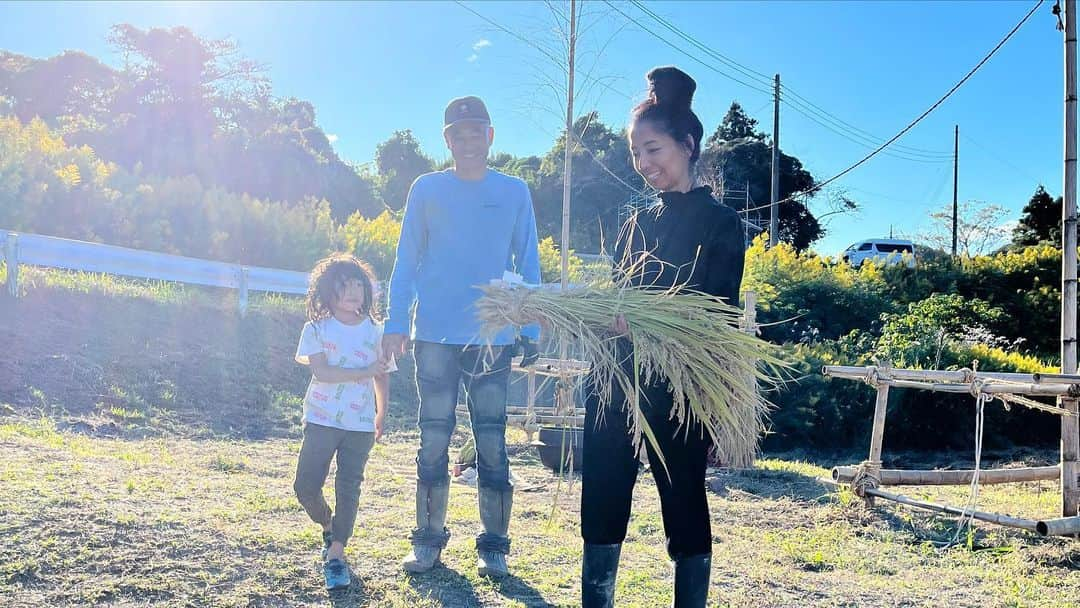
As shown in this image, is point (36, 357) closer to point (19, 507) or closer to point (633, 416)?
point (19, 507)

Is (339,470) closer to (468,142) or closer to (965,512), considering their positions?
(468,142)

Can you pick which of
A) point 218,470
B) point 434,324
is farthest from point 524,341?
point 218,470

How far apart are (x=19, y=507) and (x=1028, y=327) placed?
15.2 metres

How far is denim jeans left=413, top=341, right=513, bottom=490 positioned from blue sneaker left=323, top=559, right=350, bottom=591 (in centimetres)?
42

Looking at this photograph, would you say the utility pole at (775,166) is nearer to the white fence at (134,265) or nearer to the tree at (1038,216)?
the tree at (1038,216)

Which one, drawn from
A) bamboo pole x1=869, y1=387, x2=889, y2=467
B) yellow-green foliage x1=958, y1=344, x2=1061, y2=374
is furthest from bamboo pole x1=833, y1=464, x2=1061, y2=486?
yellow-green foliage x1=958, y1=344, x2=1061, y2=374

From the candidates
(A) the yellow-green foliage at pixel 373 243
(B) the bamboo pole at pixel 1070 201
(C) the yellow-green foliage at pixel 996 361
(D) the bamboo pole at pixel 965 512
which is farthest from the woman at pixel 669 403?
(A) the yellow-green foliage at pixel 373 243

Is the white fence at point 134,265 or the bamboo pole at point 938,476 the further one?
the white fence at point 134,265

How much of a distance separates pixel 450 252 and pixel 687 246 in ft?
3.61

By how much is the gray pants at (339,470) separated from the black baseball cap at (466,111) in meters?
1.25

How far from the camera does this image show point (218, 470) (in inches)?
188

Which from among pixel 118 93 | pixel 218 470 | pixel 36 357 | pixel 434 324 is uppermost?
pixel 118 93

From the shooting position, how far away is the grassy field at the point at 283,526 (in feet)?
9.38

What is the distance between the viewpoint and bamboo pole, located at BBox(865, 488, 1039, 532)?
12.5ft
